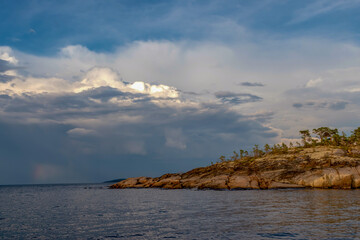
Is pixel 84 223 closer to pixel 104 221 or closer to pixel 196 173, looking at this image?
pixel 104 221

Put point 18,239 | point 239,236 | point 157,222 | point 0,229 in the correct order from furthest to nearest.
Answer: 1. point 157,222
2. point 0,229
3. point 18,239
4. point 239,236

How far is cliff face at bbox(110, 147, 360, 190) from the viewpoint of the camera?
74.9m

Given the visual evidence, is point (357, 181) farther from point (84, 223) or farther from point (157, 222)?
point (84, 223)

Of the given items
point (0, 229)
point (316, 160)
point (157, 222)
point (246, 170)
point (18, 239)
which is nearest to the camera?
point (18, 239)

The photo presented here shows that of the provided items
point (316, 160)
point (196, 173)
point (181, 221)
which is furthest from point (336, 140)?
point (181, 221)

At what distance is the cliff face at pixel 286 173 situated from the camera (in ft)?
246

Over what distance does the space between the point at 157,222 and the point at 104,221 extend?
580cm

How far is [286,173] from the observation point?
8756cm

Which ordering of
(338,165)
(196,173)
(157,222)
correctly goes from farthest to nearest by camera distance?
(196,173) < (338,165) < (157,222)

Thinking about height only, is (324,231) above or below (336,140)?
below

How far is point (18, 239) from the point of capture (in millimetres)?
22484

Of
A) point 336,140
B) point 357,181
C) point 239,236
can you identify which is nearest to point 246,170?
point 357,181

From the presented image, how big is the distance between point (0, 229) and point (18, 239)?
6226 millimetres

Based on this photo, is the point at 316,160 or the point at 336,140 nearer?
the point at 316,160
